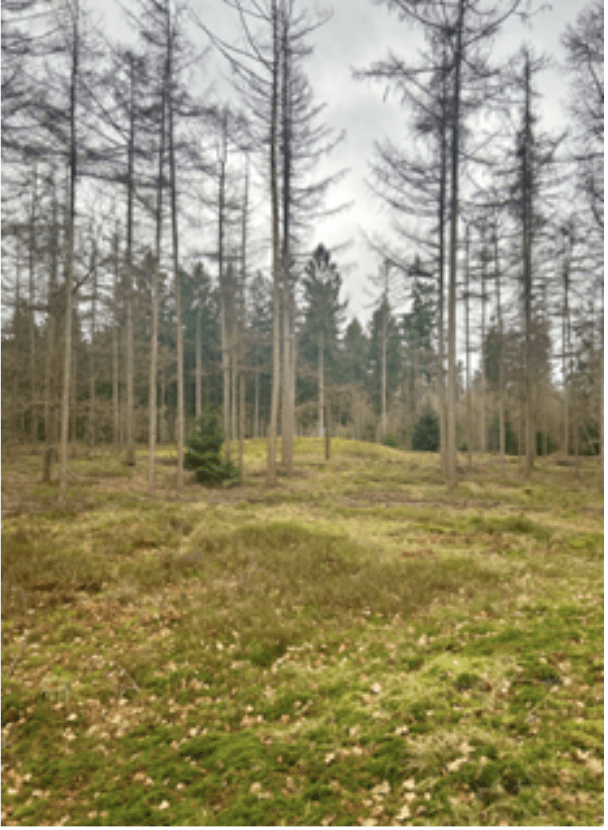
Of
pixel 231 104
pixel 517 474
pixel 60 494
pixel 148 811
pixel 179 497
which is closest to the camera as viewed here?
pixel 148 811

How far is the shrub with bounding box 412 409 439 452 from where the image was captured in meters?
33.3

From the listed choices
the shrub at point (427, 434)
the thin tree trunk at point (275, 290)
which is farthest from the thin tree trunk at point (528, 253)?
the shrub at point (427, 434)

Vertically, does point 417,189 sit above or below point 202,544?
above

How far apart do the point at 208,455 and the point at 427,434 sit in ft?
70.3

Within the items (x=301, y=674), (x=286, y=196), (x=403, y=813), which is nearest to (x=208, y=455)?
(x=286, y=196)

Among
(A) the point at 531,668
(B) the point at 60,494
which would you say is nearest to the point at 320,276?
(B) the point at 60,494

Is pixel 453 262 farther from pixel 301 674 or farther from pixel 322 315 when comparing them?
pixel 322 315

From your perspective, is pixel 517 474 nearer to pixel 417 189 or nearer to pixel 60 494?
pixel 417 189

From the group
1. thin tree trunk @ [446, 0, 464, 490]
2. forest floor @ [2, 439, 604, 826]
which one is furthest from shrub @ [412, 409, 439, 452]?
forest floor @ [2, 439, 604, 826]

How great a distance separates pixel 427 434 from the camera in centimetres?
3341

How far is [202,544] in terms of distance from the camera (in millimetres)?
8109

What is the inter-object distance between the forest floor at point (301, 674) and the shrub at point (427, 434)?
954 inches

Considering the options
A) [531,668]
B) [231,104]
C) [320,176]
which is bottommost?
[531,668]

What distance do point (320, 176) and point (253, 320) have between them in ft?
70.8
